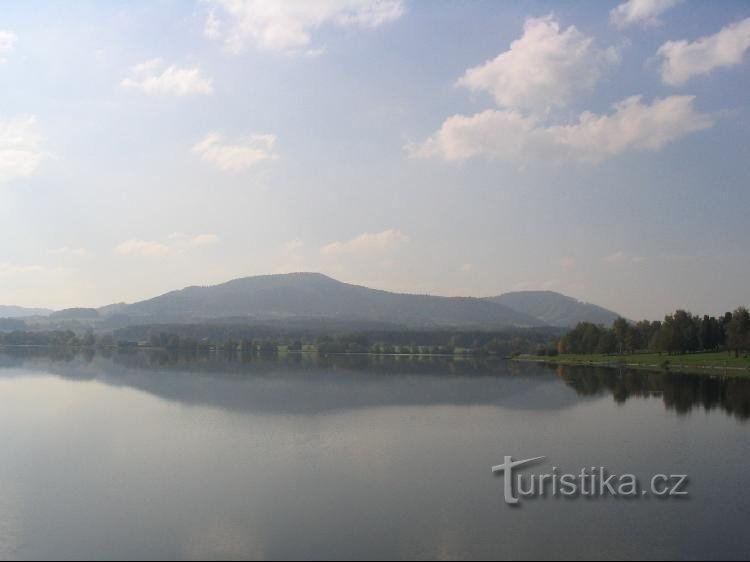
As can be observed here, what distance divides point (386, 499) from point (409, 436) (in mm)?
13363

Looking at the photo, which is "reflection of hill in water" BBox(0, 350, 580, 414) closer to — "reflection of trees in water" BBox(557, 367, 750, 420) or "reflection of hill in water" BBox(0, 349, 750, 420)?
"reflection of hill in water" BBox(0, 349, 750, 420)

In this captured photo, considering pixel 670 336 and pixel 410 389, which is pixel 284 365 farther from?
pixel 670 336

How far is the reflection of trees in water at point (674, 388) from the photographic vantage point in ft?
166

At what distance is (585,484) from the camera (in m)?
25.0

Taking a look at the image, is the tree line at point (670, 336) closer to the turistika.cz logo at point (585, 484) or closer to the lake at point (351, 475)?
the lake at point (351, 475)

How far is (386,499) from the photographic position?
73.1 feet

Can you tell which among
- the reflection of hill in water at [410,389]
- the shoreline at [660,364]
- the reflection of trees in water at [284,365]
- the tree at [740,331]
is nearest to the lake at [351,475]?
the reflection of hill in water at [410,389]

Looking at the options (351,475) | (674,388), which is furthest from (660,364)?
(351,475)

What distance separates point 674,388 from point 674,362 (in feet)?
108

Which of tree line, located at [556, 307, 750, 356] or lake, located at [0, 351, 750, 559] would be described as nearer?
lake, located at [0, 351, 750, 559]

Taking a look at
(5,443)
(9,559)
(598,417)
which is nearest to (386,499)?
(9,559)

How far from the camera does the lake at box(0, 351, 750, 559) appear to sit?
1809cm

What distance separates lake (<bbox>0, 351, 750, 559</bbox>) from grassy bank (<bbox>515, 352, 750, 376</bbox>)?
3086cm

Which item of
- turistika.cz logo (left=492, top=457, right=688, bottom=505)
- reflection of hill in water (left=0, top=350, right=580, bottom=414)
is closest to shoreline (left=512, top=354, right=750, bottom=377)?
reflection of hill in water (left=0, top=350, right=580, bottom=414)
